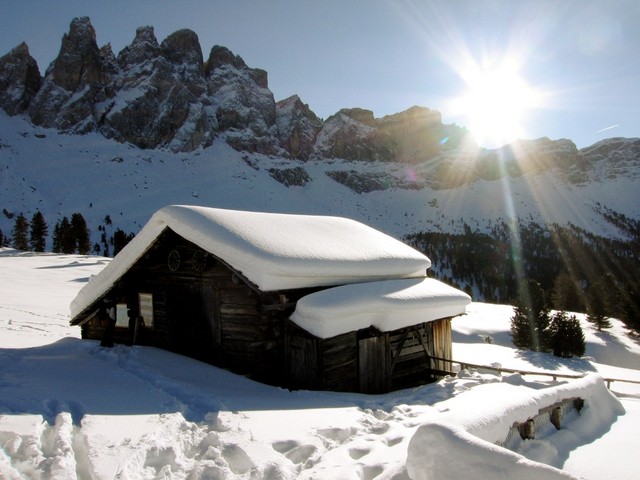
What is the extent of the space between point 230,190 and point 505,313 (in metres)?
108

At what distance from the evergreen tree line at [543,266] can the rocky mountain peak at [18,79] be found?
14517 cm

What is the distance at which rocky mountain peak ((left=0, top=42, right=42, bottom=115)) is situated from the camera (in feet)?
454

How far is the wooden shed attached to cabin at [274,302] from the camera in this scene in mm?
10195

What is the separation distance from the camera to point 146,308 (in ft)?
43.9

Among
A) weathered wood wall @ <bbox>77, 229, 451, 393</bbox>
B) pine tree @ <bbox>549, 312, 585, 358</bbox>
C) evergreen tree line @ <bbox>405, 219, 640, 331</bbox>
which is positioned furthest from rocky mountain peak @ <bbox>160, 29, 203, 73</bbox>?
weathered wood wall @ <bbox>77, 229, 451, 393</bbox>

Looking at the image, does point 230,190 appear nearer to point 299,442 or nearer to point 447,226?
point 447,226

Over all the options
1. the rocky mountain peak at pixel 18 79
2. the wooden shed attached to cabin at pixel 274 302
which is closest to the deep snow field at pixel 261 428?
the wooden shed attached to cabin at pixel 274 302

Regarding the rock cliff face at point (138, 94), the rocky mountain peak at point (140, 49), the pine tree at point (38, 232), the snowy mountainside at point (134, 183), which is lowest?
the pine tree at point (38, 232)

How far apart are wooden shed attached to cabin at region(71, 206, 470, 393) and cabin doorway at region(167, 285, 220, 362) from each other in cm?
3

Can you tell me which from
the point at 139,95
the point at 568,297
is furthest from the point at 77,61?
the point at 568,297

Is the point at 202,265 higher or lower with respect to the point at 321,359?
higher

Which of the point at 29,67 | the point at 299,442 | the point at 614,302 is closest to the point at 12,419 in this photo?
the point at 299,442

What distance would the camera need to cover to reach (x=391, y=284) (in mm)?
12461

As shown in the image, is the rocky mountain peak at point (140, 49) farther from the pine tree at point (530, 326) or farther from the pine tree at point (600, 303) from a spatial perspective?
the pine tree at point (530, 326)
